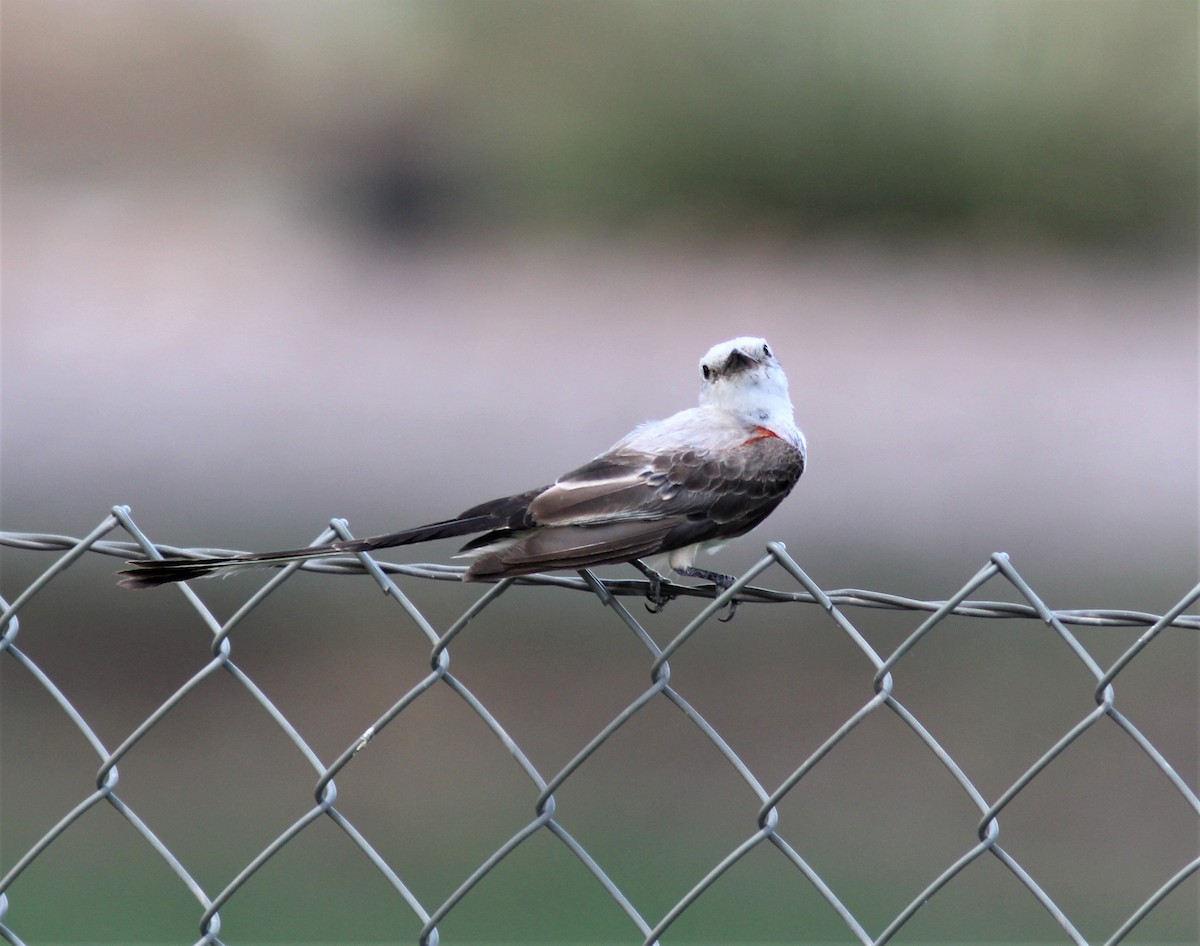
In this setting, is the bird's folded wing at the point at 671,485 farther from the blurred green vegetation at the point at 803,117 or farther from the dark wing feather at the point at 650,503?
the blurred green vegetation at the point at 803,117

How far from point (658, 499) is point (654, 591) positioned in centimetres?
79

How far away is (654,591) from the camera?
245 centimetres

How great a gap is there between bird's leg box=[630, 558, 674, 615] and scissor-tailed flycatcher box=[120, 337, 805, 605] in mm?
59

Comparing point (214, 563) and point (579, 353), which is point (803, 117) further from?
point (214, 563)

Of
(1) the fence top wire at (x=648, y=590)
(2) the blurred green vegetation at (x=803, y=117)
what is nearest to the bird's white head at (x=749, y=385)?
(1) the fence top wire at (x=648, y=590)

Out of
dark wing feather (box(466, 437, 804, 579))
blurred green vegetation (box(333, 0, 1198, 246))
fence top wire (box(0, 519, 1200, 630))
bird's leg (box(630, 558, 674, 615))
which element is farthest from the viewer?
blurred green vegetation (box(333, 0, 1198, 246))

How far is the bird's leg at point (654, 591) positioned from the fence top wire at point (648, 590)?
6 centimetres

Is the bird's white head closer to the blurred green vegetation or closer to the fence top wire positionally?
the fence top wire

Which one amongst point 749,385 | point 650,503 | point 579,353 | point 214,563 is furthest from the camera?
point 579,353

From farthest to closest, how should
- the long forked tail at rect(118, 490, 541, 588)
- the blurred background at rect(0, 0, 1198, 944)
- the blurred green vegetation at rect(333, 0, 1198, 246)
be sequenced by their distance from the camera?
1. the blurred green vegetation at rect(333, 0, 1198, 246)
2. the blurred background at rect(0, 0, 1198, 944)
3. the long forked tail at rect(118, 490, 541, 588)

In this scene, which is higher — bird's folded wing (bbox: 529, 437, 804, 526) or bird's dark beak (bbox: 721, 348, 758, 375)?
bird's dark beak (bbox: 721, 348, 758, 375)

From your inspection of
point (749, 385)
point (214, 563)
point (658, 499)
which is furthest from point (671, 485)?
point (214, 563)

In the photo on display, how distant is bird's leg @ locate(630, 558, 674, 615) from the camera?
2534mm

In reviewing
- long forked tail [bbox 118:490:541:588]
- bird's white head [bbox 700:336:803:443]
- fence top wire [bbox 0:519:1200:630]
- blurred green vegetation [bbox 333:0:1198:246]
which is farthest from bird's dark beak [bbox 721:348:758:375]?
blurred green vegetation [bbox 333:0:1198:246]
